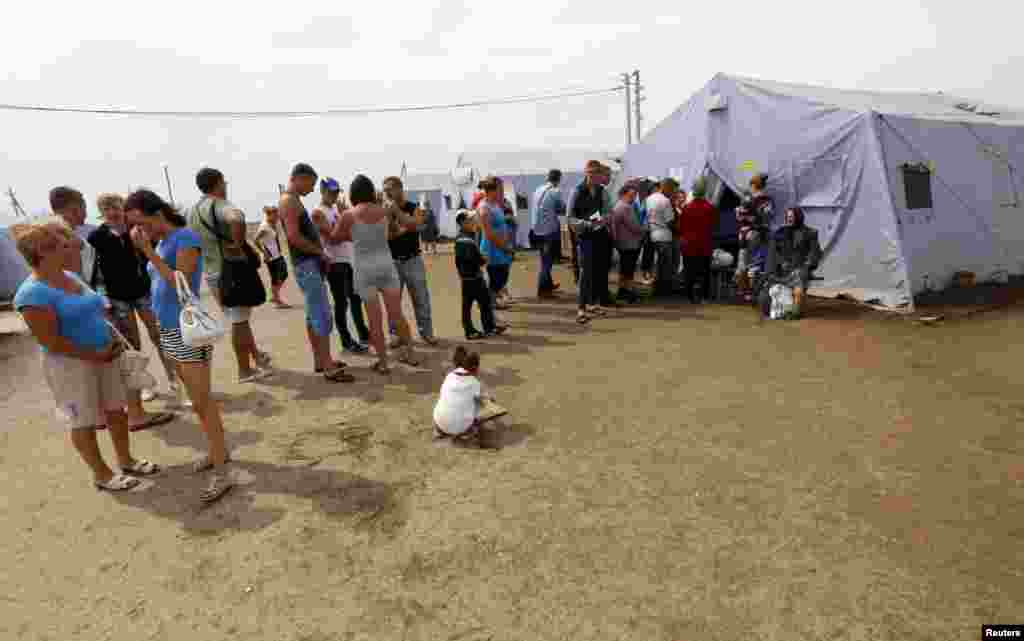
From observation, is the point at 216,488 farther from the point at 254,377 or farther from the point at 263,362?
the point at 263,362

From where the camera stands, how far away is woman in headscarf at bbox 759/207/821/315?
7.82 m

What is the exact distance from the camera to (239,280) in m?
5.08

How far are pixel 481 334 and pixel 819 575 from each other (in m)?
5.06

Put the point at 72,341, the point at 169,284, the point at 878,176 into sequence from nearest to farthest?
the point at 72,341 → the point at 169,284 → the point at 878,176

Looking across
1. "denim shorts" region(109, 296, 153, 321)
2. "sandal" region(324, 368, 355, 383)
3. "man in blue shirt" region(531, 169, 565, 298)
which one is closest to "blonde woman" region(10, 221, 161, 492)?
"denim shorts" region(109, 296, 153, 321)

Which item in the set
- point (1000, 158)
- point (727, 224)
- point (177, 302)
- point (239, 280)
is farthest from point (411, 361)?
point (1000, 158)

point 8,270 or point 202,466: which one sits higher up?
point 8,270

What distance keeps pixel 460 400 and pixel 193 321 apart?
72.9 inches

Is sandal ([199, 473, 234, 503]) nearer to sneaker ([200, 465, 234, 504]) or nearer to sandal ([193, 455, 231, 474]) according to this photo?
sneaker ([200, 465, 234, 504])

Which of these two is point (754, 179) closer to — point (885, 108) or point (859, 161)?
point (859, 161)

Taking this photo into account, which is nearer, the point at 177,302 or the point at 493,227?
the point at 177,302

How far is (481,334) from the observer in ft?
23.8

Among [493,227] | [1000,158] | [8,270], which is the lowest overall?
[8,270]

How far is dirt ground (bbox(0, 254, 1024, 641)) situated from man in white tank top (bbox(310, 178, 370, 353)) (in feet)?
3.58
